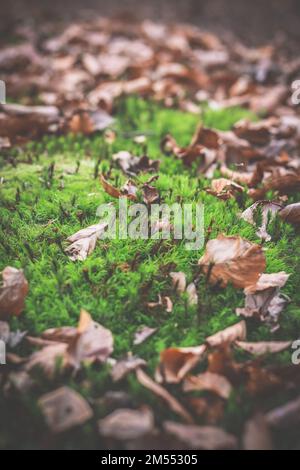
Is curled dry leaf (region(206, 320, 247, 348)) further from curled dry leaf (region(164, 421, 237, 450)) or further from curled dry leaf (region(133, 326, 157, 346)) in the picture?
curled dry leaf (region(164, 421, 237, 450))

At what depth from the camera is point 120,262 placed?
191 cm

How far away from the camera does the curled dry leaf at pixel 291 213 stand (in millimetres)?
2150

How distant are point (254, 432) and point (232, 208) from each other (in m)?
1.23

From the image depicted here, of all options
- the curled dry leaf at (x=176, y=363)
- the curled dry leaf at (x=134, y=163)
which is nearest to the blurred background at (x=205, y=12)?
the curled dry leaf at (x=134, y=163)

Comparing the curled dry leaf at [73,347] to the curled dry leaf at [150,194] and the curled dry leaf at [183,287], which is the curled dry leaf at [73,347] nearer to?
the curled dry leaf at [183,287]

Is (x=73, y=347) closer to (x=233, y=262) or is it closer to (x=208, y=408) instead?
(x=208, y=408)

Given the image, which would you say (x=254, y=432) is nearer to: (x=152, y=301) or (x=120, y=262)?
(x=152, y=301)

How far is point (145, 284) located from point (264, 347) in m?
0.58

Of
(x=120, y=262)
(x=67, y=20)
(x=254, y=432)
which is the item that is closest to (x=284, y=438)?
(x=254, y=432)

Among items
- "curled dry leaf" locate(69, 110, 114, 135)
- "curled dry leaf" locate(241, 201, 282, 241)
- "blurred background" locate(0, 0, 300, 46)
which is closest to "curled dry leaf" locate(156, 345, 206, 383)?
"curled dry leaf" locate(241, 201, 282, 241)

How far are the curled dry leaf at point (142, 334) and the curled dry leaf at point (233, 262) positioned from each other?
380mm

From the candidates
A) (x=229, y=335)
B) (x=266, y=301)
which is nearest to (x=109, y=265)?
(x=229, y=335)

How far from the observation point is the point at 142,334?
1676mm

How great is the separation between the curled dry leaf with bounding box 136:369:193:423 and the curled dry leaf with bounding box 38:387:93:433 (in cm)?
22
